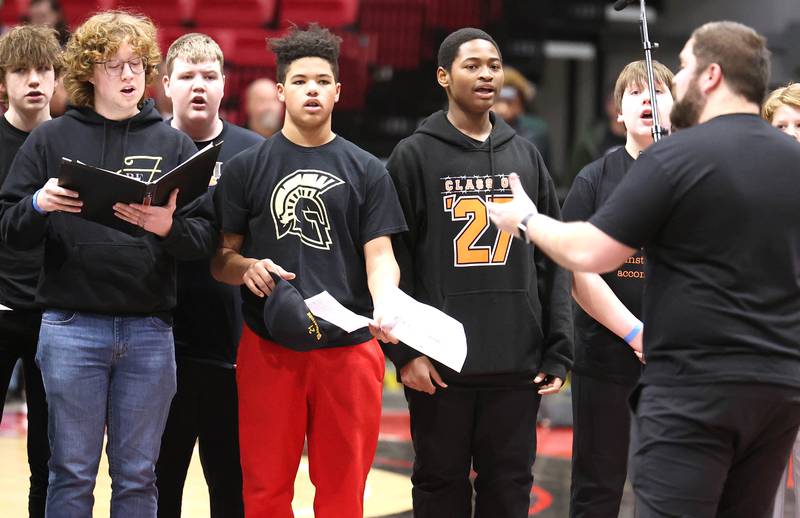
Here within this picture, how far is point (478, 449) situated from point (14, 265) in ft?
5.71

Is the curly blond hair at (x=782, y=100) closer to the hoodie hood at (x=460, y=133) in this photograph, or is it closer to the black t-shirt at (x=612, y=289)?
the black t-shirt at (x=612, y=289)

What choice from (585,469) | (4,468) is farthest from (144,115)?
(4,468)

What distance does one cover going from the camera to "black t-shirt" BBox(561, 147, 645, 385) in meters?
3.99

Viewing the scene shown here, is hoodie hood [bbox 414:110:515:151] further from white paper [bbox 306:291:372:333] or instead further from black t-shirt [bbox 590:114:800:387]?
black t-shirt [bbox 590:114:800:387]

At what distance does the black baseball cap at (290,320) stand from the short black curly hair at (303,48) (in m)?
0.74

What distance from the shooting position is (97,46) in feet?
12.0

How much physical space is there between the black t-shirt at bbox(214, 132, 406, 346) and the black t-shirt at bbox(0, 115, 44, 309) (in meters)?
0.73

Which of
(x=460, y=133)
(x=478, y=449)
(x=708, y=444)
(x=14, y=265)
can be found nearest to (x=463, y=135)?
(x=460, y=133)

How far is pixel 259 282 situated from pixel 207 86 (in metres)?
0.93

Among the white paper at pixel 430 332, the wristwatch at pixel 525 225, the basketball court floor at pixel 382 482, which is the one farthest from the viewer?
the basketball court floor at pixel 382 482

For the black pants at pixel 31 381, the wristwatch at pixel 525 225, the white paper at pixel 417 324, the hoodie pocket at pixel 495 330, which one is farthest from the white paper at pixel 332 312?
the black pants at pixel 31 381

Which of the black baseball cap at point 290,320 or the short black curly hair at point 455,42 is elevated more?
the short black curly hair at point 455,42

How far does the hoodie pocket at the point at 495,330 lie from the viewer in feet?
12.4

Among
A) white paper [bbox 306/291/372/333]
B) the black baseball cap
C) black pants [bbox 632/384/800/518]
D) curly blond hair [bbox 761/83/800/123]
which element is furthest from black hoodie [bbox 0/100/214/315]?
curly blond hair [bbox 761/83/800/123]
